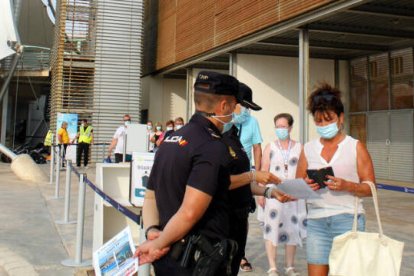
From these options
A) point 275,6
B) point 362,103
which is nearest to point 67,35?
point 275,6

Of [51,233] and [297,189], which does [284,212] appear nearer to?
[297,189]

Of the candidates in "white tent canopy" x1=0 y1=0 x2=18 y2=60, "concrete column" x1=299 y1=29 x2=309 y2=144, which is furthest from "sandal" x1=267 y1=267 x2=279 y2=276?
"white tent canopy" x1=0 y1=0 x2=18 y2=60

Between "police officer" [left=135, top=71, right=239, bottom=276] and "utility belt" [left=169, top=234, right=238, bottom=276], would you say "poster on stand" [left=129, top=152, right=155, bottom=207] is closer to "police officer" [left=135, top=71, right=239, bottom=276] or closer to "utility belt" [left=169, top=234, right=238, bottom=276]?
"police officer" [left=135, top=71, right=239, bottom=276]

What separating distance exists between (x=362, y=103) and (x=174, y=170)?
16.1 meters

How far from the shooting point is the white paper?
2.82m

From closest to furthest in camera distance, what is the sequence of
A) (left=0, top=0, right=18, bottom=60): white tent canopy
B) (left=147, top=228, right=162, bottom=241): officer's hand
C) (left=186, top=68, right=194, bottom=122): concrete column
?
1. (left=147, top=228, right=162, bottom=241): officer's hand
2. (left=186, top=68, right=194, bottom=122): concrete column
3. (left=0, top=0, right=18, bottom=60): white tent canopy

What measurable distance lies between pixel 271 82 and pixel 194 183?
14.8 metres

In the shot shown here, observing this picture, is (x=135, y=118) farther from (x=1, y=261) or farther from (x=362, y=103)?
(x=1, y=261)

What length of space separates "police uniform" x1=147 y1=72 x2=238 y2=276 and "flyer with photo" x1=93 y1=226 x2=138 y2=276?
501 millimetres

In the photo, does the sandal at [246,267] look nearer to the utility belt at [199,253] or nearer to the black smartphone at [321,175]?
the black smartphone at [321,175]

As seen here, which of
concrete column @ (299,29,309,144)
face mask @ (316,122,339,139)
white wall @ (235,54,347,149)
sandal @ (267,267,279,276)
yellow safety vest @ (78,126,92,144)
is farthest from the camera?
yellow safety vest @ (78,126,92,144)

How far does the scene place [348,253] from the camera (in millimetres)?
2658

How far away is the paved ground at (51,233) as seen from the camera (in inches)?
202

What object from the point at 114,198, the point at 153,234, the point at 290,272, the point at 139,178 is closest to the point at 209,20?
the point at 114,198
